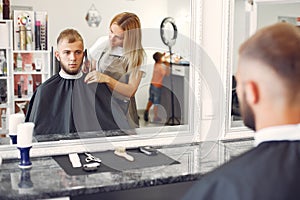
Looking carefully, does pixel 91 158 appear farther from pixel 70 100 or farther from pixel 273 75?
pixel 273 75

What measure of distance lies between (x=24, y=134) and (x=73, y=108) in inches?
14.8

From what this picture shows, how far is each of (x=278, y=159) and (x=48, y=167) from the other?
4.05 feet

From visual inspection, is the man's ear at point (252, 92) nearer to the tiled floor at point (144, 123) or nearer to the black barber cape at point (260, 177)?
the black barber cape at point (260, 177)

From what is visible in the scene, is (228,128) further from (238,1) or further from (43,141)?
(43,141)

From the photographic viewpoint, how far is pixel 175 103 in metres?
2.34


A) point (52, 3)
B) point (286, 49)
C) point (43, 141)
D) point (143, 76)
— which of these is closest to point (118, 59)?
point (143, 76)

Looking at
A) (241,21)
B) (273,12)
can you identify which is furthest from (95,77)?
(273,12)

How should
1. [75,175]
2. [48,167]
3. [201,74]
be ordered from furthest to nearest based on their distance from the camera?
1. [201,74]
2. [48,167]
3. [75,175]

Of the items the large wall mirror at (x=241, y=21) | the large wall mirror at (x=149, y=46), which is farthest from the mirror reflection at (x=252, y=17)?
the large wall mirror at (x=149, y=46)

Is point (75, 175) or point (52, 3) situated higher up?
point (52, 3)

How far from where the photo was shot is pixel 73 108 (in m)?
2.13

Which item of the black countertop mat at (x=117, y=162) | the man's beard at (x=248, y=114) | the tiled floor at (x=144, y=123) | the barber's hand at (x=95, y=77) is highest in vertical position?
the barber's hand at (x=95, y=77)

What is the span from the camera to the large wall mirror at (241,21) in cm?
239

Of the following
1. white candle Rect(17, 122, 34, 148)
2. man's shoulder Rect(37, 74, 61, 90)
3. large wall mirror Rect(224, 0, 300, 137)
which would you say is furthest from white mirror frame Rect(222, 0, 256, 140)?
white candle Rect(17, 122, 34, 148)
